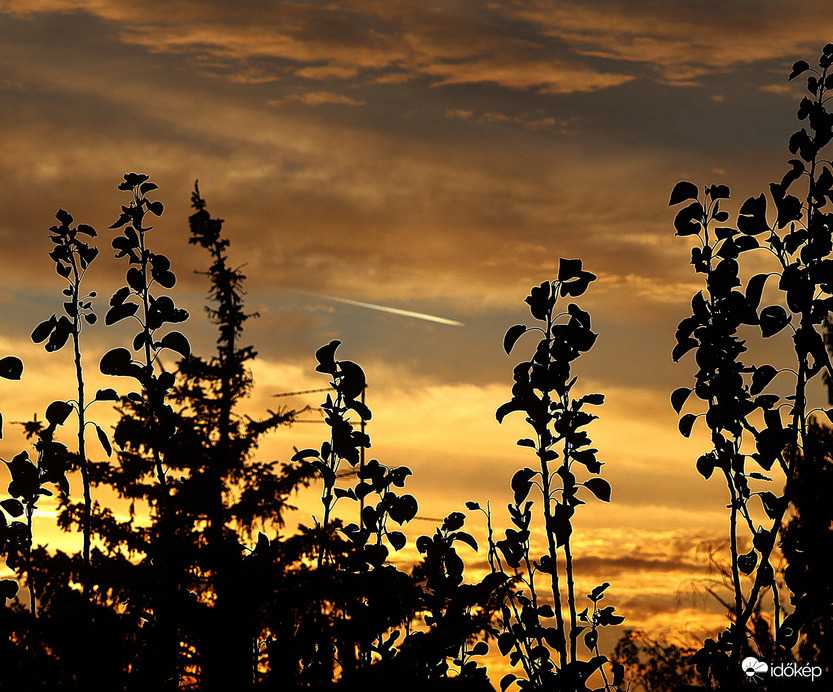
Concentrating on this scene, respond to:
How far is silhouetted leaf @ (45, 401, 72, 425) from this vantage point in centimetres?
529

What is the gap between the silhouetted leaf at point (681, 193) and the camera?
5.15m

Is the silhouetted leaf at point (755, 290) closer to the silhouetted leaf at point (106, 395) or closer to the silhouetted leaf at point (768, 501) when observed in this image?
the silhouetted leaf at point (768, 501)

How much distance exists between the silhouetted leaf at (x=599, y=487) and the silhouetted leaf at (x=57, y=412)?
3399mm

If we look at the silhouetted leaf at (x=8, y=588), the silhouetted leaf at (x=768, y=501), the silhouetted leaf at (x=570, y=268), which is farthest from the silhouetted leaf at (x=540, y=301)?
the silhouetted leaf at (x=8, y=588)

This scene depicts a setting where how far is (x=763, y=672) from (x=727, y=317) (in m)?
2.29

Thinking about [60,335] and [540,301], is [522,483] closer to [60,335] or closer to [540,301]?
[540,301]

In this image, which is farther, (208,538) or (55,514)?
(55,514)

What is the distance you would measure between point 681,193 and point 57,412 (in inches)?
166

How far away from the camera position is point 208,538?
20.2 meters

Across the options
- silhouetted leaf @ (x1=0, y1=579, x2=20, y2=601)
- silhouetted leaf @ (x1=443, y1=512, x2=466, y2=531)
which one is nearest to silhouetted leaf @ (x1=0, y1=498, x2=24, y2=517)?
silhouetted leaf @ (x1=0, y1=579, x2=20, y2=601)

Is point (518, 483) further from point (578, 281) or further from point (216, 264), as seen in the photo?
point (216, 264)

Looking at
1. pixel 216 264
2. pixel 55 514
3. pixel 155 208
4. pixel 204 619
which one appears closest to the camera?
pixel 204 619

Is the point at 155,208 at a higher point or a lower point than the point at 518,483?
higher

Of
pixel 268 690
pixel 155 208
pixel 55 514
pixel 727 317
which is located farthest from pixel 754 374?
pixel 55 514
